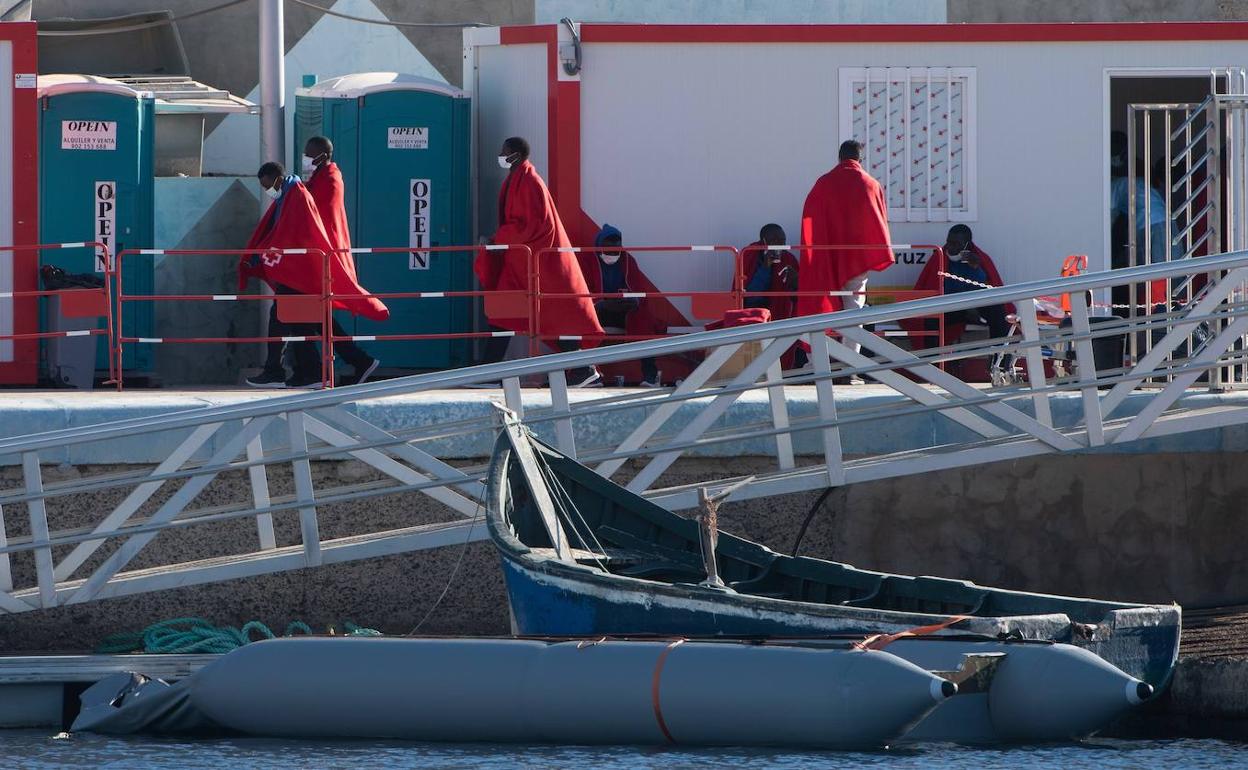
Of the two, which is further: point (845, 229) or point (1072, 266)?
point (1072, 266)

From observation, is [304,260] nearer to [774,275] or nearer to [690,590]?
[774,275]

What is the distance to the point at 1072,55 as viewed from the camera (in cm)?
1427

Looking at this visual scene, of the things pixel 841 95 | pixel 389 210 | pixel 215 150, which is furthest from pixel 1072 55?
pixel 215 150

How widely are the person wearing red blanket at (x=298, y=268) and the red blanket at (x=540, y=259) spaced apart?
936 millimetres

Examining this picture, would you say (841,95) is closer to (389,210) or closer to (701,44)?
(701,44)

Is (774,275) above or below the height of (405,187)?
below

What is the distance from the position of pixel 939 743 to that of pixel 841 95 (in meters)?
6.48

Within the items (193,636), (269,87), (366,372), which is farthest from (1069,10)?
(193,636)

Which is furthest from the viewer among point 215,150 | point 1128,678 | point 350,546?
point 215,150

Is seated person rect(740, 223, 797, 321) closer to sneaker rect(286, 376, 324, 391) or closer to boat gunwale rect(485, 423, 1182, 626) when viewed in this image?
sneaker rect(286, 376, 324, 391)

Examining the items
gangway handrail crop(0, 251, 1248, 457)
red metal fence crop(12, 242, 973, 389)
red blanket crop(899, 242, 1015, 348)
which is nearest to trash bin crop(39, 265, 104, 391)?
red metal fence crop(12, 242, 973, 389)

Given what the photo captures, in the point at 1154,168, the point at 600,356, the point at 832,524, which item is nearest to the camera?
the point at 600,356

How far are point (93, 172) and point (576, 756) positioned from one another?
763 centimetres

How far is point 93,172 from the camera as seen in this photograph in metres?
14.5
